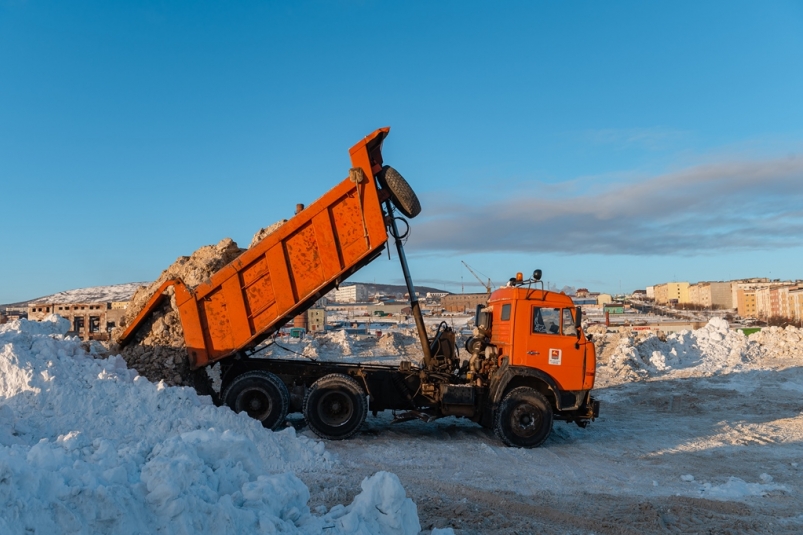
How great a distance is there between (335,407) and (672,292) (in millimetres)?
169503

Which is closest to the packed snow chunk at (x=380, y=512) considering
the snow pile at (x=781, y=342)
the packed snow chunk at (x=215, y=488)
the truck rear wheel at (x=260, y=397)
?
the packed snow chunk at (x=215, y=488)

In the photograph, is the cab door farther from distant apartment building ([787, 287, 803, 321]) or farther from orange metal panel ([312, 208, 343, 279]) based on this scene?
distant apartment building ([787, 287, 803, 321])

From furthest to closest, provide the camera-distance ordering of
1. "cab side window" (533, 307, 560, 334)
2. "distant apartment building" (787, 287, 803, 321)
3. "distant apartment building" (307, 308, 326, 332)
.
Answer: "distant apartment building" (787, 287, 803, 321) → "distant apartment building" (307, 308, 326, 332) → "cab side window" (533, 307, 560, 334)

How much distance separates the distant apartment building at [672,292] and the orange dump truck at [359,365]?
159252 millimetres

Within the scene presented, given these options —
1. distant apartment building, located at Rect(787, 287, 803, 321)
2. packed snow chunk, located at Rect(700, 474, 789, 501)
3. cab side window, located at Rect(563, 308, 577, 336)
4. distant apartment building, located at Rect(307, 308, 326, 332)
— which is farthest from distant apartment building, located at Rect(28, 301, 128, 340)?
distant apartment building, located at Rect(787, 287, 803, 321)

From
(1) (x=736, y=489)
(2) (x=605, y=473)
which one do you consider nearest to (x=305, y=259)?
(2) (x=605, y=473)

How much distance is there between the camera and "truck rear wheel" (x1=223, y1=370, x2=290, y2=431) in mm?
10188

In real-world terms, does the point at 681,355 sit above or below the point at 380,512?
below

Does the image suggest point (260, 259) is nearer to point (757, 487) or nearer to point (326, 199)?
point (326, 199)

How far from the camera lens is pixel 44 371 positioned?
8.86 m

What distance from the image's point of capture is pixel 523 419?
10.1 metres

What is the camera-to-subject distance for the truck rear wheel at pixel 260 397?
1019cm

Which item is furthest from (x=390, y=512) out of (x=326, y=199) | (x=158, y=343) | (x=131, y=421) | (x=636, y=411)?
(x=636, y=411)

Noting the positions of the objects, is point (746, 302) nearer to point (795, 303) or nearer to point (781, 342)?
point (795, 303)
